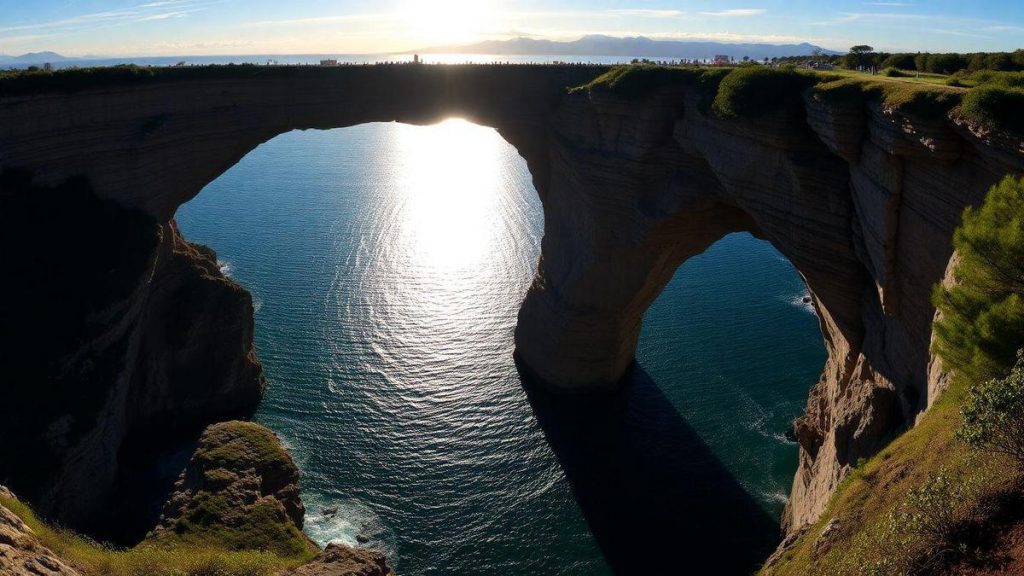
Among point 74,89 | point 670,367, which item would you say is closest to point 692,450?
point 670,367

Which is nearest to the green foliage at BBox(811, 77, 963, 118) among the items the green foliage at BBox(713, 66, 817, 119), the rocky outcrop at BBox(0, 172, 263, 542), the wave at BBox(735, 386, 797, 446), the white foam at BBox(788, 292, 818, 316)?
the green foliage at BBox(713, 66, 817, 119)

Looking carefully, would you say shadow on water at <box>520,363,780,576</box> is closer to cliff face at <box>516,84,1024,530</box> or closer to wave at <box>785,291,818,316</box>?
cliff face at <box>516,84,1024,530</box>

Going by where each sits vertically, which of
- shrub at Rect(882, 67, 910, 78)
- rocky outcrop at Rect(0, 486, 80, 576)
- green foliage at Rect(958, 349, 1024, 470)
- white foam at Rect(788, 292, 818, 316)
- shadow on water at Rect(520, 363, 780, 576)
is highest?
shrub at Rect(882, 67, 910, 78)

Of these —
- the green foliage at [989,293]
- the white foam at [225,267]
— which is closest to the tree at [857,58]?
the green foliage at [989,293]

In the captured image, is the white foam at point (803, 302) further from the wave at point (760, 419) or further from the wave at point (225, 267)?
the wave at point (225, 267)

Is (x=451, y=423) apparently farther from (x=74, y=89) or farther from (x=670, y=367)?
(x=74, y=89)
